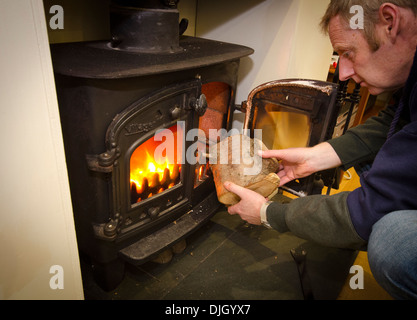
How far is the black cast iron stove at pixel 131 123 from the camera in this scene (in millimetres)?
873

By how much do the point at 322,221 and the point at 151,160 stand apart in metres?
0.65

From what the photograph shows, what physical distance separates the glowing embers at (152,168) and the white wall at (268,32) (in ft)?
2.19

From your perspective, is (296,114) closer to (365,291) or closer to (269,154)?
(269,154)

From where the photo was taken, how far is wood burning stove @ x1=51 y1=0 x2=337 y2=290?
88cm

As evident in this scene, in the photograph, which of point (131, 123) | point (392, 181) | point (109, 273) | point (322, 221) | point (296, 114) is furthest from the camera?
point (296, 114)

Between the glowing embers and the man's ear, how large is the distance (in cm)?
71

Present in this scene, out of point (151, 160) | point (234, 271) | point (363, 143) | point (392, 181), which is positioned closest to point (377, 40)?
point (392, 181)

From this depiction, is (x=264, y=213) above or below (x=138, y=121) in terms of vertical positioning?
below

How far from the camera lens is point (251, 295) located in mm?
1204

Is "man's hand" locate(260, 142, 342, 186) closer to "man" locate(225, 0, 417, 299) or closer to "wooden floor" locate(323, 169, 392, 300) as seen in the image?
"man" locate(225, 0, 417, 299)

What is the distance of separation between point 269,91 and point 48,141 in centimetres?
96

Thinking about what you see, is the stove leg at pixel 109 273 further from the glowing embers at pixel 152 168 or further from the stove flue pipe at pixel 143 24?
the stove flue pipe at pixel 143 24

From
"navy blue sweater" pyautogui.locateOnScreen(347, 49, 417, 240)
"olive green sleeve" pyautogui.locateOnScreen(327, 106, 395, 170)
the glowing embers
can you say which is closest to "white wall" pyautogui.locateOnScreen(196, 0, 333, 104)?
"olive green sleeve" pyautogui.locateOnScreen(327, 106, 395, 170)

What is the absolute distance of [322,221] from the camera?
2.76 ft
